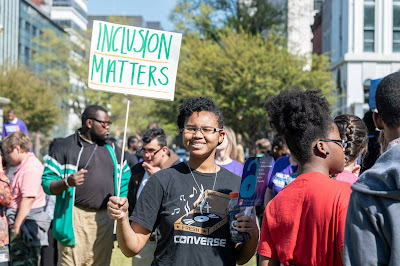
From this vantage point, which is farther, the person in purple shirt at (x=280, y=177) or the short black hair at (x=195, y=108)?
the person in purple shirt at (x=280, y=177)

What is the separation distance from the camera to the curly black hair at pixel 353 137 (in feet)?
14.1

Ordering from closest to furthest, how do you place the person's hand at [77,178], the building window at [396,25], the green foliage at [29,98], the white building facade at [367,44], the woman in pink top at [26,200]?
the person's hand at [77,178]
the woman in pink top at [26,200]
the white building facade at [367,44]
the building window at [396,25]
the green foliage at [29,98]

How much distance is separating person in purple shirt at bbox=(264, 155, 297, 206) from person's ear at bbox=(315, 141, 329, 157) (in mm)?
2921

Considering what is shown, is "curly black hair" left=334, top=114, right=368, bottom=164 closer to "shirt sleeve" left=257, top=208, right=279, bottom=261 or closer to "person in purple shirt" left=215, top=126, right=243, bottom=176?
"shirt sleeve" left=257, top=208, right=279, bottom=261

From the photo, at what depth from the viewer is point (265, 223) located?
3.18 metres

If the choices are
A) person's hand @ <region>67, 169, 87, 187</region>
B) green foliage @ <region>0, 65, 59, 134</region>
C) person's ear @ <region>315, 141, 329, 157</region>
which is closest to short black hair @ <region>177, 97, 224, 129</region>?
person's ear @ <region>315, 141, 329, 157</region>

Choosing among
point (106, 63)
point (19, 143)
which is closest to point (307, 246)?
point (106, 63)

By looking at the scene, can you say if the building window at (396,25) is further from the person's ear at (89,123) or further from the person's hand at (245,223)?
the person's hand at (245,223)

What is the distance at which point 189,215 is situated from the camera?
384cm

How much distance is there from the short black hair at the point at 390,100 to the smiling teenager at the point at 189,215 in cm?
124

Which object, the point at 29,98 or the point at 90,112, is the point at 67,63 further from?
the point at 90,112

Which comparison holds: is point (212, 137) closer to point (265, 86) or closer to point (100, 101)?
point (265, 86)

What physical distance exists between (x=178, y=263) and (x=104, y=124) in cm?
349

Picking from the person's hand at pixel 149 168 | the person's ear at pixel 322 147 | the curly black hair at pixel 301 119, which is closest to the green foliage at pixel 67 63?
the person's hand at pixel 149 168
